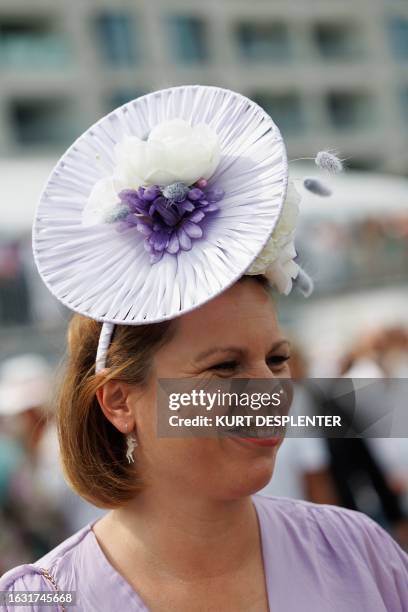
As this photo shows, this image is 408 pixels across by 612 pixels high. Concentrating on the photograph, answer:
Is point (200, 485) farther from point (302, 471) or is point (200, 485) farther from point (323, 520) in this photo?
point (302, 471)

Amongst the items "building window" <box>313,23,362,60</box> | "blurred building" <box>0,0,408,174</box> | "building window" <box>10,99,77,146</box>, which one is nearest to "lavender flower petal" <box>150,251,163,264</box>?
"blurred building" <box>0,0,408,174</box>

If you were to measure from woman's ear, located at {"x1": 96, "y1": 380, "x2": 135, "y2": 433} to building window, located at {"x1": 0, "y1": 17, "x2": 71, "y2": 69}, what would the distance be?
33.1 metres

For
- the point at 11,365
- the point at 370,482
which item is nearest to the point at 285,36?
the point at 11,365

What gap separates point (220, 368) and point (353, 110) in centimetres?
3944

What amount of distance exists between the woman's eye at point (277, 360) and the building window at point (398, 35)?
39877 mm

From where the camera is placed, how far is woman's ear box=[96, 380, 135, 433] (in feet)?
5.02

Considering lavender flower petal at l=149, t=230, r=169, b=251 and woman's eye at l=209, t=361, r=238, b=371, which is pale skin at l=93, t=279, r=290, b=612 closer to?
woman's eye at l=209, t=361, r=238, b=371

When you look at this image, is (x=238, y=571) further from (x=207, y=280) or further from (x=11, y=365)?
(x=11, y=365)

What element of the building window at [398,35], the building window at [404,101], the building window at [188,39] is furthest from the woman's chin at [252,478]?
the building window at [398,35]

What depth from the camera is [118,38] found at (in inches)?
1364

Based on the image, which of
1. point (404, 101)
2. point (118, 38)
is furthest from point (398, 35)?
point (118, 38)

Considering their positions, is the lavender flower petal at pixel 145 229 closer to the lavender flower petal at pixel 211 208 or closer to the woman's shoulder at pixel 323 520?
the lavender flower petal at pixel 211 208

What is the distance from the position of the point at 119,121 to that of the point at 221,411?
55cm

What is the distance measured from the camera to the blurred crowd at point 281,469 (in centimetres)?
316
